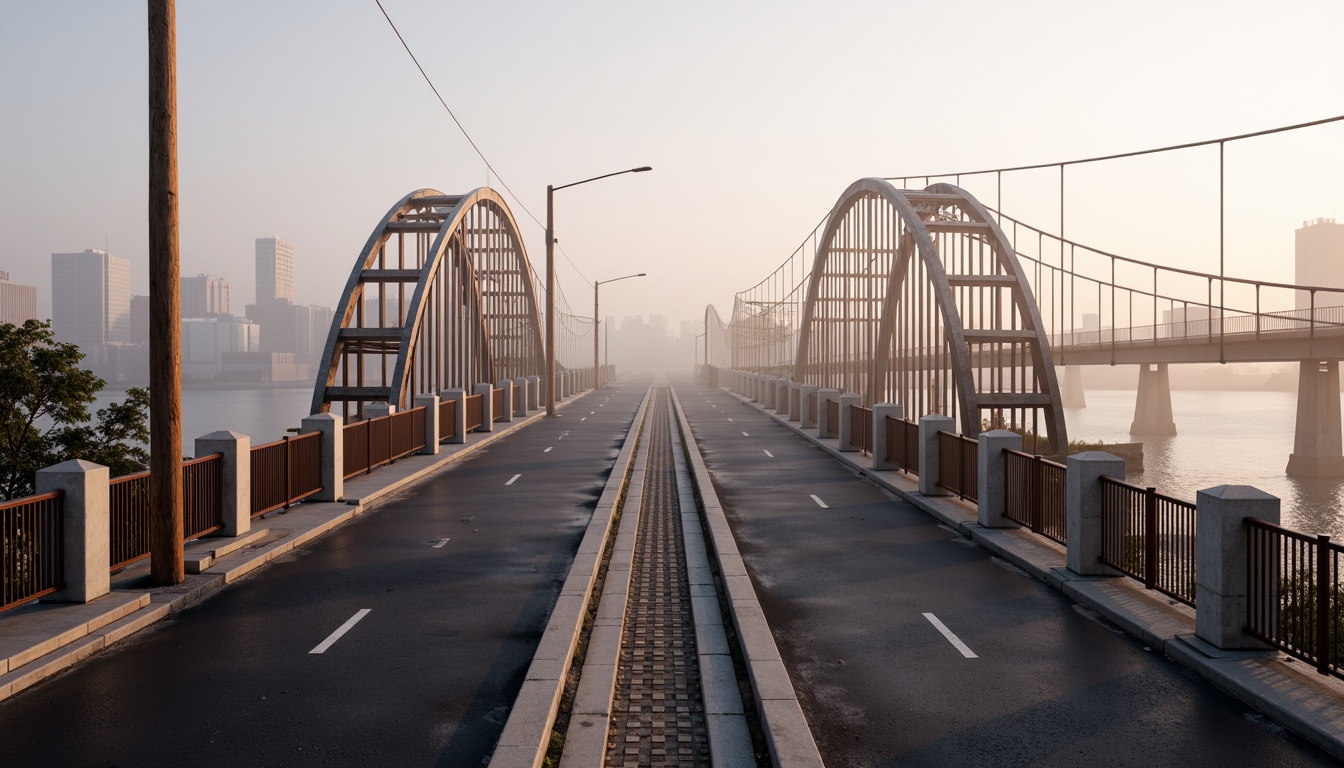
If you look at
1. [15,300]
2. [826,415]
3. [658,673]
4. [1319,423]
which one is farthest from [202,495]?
[15,300]

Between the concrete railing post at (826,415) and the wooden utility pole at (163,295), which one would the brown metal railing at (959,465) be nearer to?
the wooden utility pole at (163,295)

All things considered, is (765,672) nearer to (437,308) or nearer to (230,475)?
(230,475)

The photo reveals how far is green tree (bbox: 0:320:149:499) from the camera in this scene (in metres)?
26.9

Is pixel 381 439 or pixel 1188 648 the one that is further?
pixel 381 439

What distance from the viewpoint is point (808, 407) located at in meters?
34.2

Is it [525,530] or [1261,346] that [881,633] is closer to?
[525,530]

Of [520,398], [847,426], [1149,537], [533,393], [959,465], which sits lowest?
[1149,537]

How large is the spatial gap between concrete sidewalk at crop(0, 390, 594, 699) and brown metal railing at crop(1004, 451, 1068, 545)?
10.5 meters

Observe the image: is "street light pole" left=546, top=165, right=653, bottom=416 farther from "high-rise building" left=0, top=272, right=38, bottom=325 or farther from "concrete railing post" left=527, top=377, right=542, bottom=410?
"high-rise building" left=0, top=272, right=38, bottom=325

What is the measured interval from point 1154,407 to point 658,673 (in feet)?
283

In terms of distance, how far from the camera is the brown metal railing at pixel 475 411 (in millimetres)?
30045

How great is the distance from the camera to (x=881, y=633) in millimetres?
8656

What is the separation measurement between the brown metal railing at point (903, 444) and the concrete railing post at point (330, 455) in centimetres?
1129

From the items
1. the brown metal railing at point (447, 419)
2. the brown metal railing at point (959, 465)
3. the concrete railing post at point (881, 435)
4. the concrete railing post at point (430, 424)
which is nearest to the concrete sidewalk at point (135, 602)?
the concrete railing post at point (430, 424)
